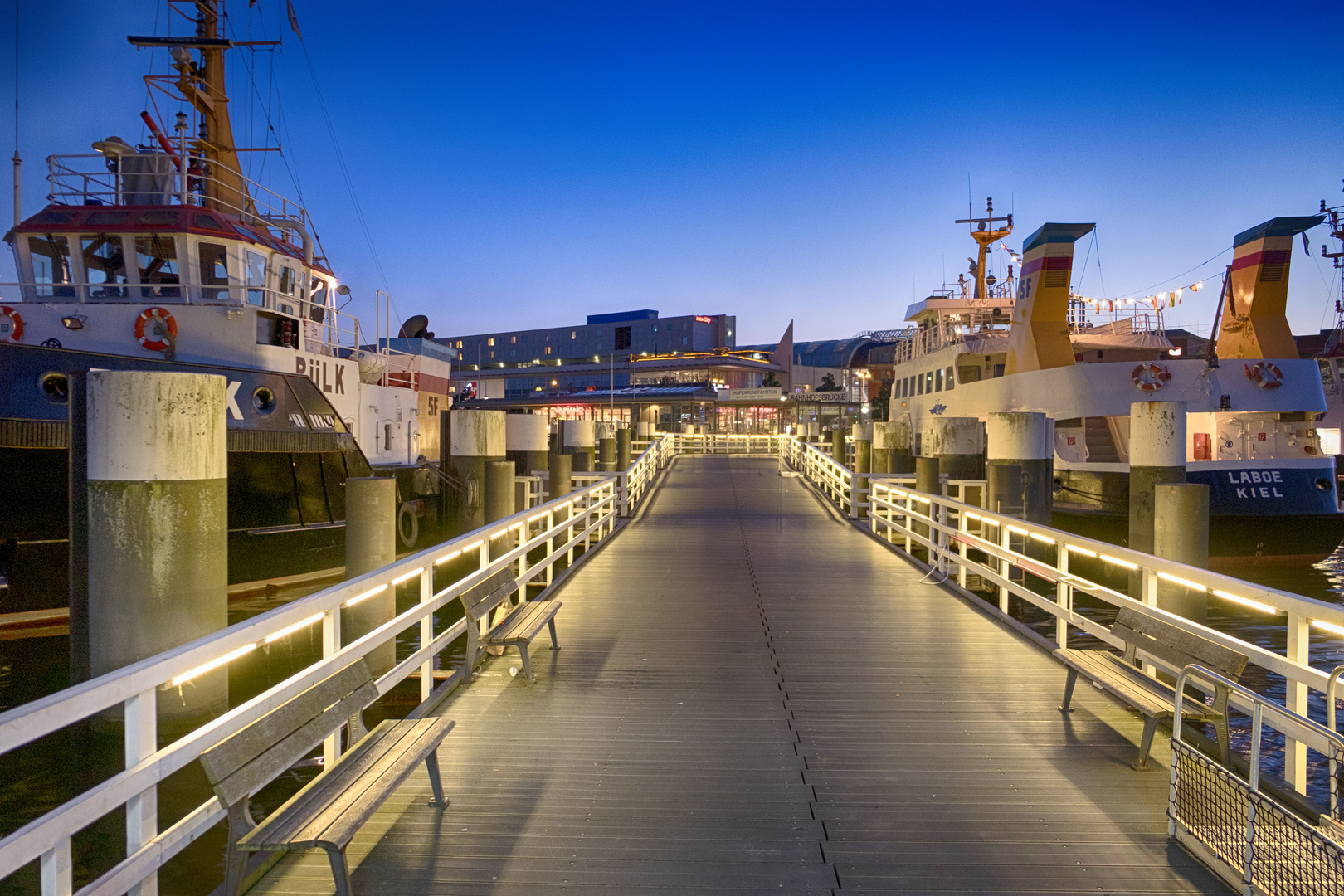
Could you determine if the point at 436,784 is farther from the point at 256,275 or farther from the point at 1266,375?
the point at 1266,375

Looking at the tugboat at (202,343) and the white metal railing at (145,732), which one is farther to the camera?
the tugboat at (202,343)

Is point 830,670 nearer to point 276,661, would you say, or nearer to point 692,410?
point 276,661

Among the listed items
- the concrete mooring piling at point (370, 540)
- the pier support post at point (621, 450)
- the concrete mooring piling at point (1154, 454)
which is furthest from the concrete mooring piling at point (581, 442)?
the concrete mooring piling at point (370, 540)

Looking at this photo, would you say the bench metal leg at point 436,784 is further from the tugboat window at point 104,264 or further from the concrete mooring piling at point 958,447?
the tugboat window at point 104,264

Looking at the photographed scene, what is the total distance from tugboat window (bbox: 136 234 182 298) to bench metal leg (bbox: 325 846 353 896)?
48.5 ft

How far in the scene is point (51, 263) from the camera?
48.6 feet

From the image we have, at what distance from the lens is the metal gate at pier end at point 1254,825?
2.78 meters

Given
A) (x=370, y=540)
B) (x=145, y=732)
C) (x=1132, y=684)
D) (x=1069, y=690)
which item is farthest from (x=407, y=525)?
(x=145, y=732)

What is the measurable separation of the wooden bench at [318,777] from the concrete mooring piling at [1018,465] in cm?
931

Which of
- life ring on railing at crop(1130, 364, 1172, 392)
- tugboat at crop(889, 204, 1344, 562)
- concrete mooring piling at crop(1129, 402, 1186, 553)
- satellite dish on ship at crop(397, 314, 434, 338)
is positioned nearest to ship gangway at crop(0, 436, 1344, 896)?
concrete mooring piling at crop(1129, 402, 1186, 553)

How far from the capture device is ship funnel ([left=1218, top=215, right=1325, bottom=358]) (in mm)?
19969

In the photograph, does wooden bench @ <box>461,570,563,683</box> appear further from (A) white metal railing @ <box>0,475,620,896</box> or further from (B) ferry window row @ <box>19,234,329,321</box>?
(B) ferry window row @ <box>19,234,329,321</box>

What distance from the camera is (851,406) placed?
53250 millimetres

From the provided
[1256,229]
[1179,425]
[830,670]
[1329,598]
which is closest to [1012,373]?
[1256,229]
